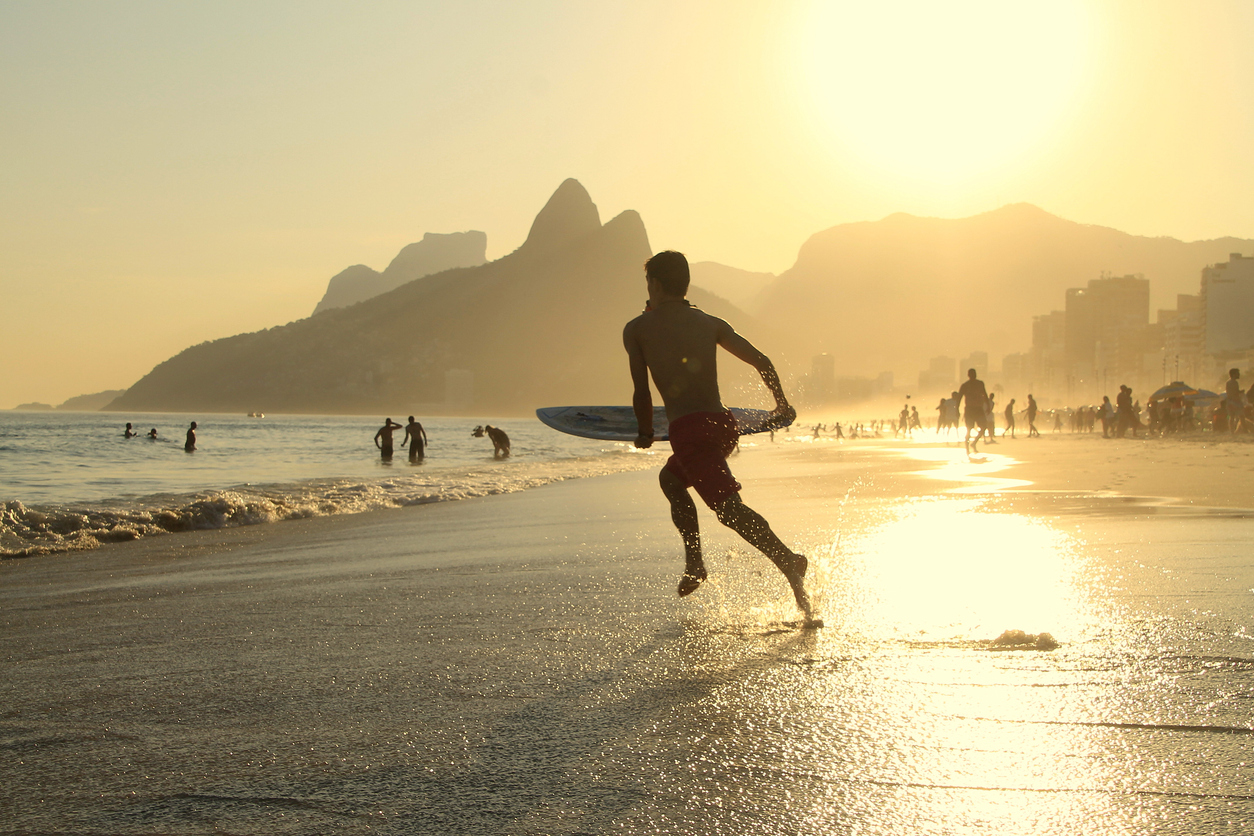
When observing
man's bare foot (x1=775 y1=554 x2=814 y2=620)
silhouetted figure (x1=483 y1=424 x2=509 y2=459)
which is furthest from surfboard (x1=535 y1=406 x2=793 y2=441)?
silhouetted figure (x1=483 y1=424 x2=509 y2=459)

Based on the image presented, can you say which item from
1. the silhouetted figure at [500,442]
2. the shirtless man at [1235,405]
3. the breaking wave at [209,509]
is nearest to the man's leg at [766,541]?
the breaking wave at [209,509]

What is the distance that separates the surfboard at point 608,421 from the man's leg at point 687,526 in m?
1.01

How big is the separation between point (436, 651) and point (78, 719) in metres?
1.15

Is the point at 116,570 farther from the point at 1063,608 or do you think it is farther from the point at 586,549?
the point at 1063,608

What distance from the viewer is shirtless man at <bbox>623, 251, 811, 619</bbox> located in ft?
12.6

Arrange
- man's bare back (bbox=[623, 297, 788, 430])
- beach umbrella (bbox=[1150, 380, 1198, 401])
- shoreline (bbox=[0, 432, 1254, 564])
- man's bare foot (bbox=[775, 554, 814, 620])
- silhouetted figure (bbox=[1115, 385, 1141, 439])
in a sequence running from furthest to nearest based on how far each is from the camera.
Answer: beach umbrella (bbox=[1150, 380, 1198, 401]), silhouetted figure (bbox=[1115, 385, 1141, 439]), shoreline (bbox=[0, 432, 1254, 564]), man's bare back (bbox=[623, 297, 788, 430]), man's bare foot (bbox=[775, 554, 814, 620])

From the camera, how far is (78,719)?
2.52 metres

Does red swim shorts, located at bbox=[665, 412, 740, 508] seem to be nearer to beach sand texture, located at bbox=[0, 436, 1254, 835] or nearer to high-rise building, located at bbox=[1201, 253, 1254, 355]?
beach sand texture, located at bbox=[0, 436, 1254, 835]

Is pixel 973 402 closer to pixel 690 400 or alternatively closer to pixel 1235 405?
pixel 1235 405

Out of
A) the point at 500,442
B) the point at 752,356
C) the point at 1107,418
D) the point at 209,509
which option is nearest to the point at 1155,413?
the point at 1107,418

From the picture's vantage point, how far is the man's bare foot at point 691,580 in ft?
13.2

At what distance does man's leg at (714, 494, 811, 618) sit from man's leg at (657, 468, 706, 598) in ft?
0.62

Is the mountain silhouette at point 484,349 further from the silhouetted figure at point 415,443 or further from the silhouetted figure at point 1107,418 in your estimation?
the silhouetted figure at point 415,443

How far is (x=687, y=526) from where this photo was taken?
402 cm
